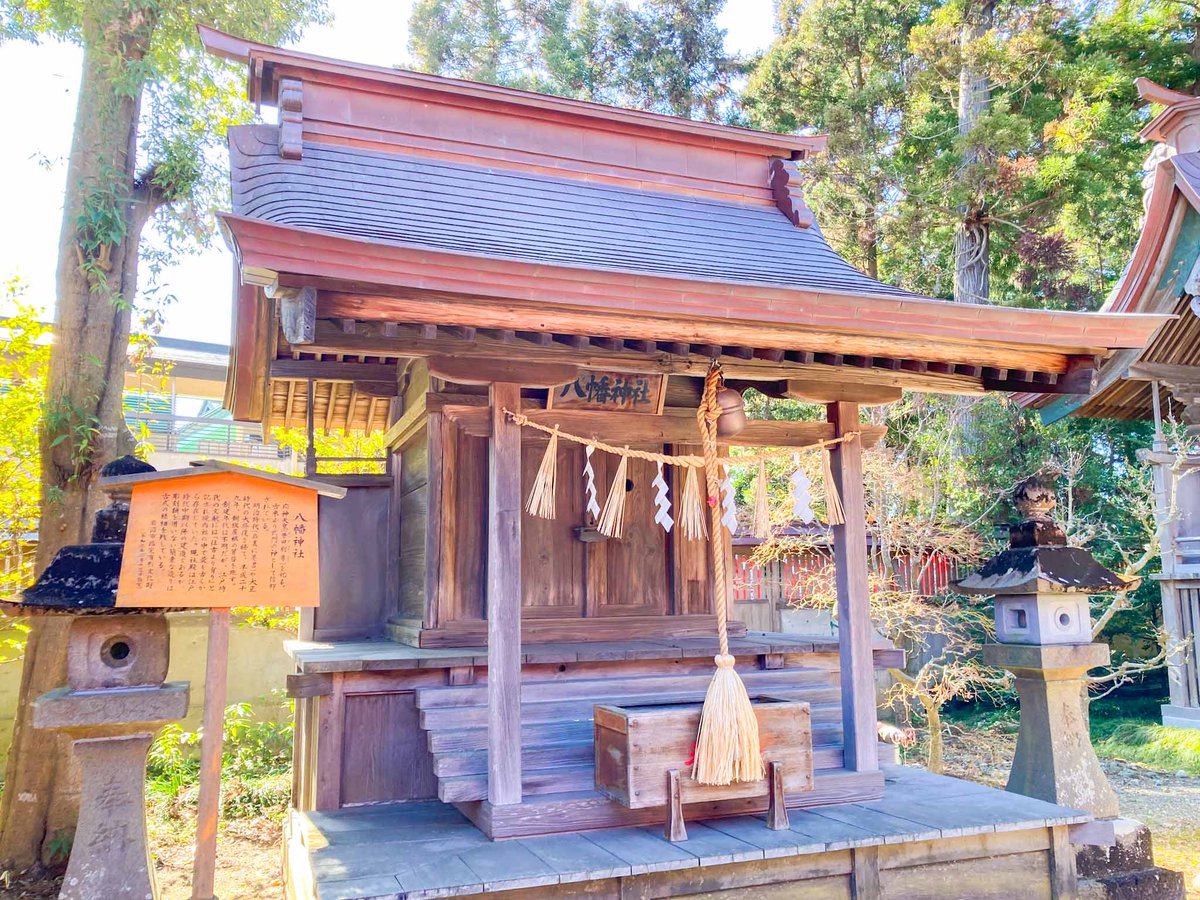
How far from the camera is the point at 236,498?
3.72m

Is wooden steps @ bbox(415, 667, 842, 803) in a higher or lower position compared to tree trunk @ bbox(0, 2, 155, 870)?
lower

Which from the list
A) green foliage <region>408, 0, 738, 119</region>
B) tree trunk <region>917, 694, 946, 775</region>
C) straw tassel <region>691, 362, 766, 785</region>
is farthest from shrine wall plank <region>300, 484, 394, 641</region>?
green foliage <region>408, 0, 738, 119</region>

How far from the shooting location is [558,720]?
15.6 feet

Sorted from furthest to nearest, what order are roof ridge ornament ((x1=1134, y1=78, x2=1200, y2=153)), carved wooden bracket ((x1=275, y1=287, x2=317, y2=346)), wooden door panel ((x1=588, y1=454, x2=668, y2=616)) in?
roof ridge ornament ((x1=1134, y1=78, x2=1200, y2=153)) → wooden door panel ((x1=588, y1=454, x2=668, y2=616)) → carved wooden bracket ((x1=275, y1=287, x2=317, y2=346))

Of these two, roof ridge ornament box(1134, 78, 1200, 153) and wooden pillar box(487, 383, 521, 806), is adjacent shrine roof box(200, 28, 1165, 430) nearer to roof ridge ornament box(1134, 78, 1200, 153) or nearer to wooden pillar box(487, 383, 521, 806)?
wooden pillar box(487, 383, 521, 806)

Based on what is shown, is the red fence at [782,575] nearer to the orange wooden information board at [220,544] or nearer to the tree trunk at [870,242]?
the tree trunk at [870,242]

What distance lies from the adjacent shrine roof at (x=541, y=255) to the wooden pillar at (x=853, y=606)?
0.43 m

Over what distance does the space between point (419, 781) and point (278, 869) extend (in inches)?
124

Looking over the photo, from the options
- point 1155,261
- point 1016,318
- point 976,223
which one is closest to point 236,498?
point 1016,318

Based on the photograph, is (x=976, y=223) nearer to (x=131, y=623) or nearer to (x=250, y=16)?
(x=250, y=16)

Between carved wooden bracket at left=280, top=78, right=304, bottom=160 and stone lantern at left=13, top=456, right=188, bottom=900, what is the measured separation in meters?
3.02

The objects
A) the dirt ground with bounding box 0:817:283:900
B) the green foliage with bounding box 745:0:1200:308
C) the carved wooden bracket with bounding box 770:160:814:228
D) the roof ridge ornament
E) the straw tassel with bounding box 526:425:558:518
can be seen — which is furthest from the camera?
the green foliage with bounding box 745:0:1200:308

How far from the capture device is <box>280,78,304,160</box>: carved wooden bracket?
5.89m

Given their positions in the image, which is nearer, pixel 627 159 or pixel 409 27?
pixel 627 159
